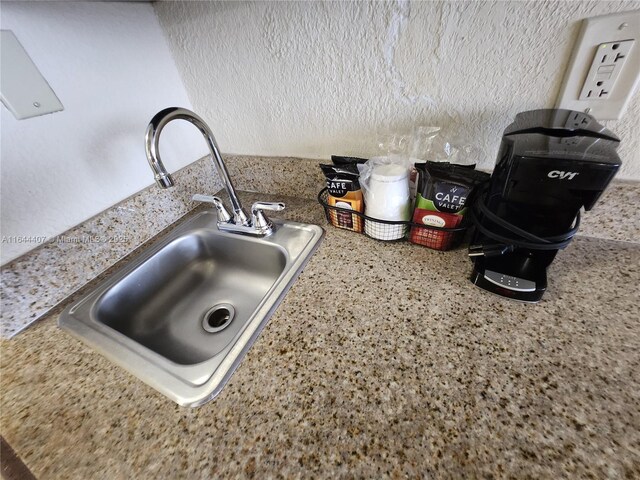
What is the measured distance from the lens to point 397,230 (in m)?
0.63

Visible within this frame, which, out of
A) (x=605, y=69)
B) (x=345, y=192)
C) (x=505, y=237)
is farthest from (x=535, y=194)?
(x=345, y=192)

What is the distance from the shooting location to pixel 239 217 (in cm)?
78

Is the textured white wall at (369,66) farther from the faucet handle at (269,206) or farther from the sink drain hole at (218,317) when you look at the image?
the sink drain hole at (218,317)

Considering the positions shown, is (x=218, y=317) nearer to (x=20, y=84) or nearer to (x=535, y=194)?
(x=20, y=84)

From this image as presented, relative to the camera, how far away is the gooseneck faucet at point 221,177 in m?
0.54

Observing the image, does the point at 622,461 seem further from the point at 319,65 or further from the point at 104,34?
the point at 104,34

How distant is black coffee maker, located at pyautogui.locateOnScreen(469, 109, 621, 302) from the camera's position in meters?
0.37

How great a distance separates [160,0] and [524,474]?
1.15m

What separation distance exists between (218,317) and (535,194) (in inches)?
29.8

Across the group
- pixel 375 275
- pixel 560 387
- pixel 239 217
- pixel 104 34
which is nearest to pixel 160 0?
pixel 104 34

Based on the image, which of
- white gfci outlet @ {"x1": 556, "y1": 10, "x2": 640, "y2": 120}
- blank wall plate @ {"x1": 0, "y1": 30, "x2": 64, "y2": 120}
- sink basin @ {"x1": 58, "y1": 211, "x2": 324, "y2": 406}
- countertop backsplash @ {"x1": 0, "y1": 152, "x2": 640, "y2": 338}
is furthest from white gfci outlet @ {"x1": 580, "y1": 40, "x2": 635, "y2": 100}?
blank wall plate @ {"x1": 0, "y1": 30, "x2": 64, "y2": 120}

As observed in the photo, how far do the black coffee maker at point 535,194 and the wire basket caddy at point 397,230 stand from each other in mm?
53

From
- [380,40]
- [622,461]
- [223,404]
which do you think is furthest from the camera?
[380,40]

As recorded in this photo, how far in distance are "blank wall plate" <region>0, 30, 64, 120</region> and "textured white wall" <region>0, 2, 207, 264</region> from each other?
0.05ft
